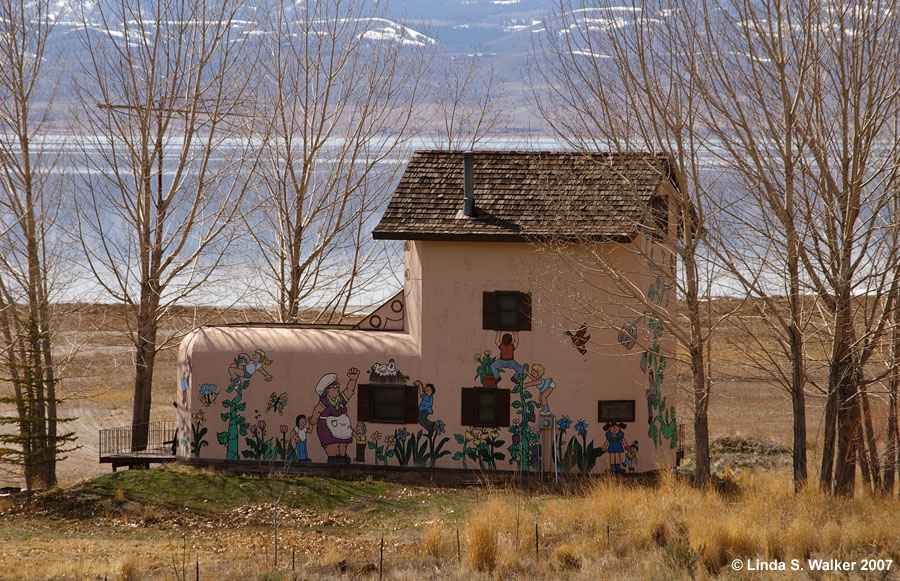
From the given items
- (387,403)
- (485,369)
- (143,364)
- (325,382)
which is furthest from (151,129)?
(485,369)

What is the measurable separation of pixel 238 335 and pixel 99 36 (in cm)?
1239

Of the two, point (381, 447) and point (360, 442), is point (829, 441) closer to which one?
point (381, 447)

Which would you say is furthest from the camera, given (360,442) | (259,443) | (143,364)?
(143,364)

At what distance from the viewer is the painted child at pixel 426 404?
21297mm

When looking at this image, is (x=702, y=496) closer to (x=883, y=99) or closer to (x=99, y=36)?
(x=883, y=99)

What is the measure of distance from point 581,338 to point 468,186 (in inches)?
171

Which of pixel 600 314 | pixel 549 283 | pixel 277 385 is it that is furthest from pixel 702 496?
pixel 277 385

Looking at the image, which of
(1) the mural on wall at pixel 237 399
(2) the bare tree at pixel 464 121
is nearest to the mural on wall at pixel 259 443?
(1) the mural on wall at pixel 237 399

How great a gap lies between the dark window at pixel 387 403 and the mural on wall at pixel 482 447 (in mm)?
1242

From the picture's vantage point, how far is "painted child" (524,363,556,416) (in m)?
20.9

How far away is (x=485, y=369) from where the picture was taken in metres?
21.1

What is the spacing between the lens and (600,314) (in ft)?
65.4

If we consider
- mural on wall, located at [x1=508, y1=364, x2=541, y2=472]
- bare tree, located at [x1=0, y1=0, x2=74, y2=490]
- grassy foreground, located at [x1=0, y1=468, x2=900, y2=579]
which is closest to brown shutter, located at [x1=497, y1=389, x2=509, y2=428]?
mural on wall, located at [x1=508, y1=364, x2=541, y2=472]

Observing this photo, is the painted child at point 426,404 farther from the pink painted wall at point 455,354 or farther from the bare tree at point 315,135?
the bare tree at point 315,135
